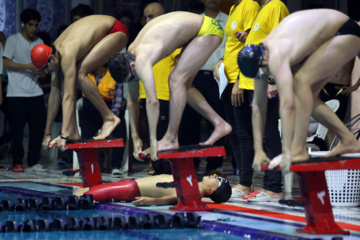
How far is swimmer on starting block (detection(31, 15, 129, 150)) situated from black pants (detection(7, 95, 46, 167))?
2.74 metres

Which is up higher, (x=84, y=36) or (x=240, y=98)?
(x=84, y=36)

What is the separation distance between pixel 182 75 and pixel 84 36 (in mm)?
1350

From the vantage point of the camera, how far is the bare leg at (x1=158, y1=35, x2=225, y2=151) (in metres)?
5.25

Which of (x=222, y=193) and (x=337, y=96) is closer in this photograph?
(x=222, y=193)

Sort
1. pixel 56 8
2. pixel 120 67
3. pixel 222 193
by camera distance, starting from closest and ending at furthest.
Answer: pixel 120 67, pixel 222 193, pixel 56 8

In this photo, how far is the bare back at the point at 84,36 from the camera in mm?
6180

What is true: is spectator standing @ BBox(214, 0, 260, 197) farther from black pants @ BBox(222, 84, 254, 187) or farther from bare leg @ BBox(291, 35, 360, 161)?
bare leg @ BBox(291, 35, 360, 161)

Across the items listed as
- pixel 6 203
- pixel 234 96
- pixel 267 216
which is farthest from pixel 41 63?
pixel 267 216

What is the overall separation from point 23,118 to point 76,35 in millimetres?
3156

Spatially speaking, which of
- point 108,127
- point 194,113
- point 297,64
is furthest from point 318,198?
point 194,113

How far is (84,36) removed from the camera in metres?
6.24

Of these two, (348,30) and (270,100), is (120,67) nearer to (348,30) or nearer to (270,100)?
(270,100)

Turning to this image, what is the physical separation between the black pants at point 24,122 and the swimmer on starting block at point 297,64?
5.46m

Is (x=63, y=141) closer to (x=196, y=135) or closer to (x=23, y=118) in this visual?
→ (x=196, y=135)
